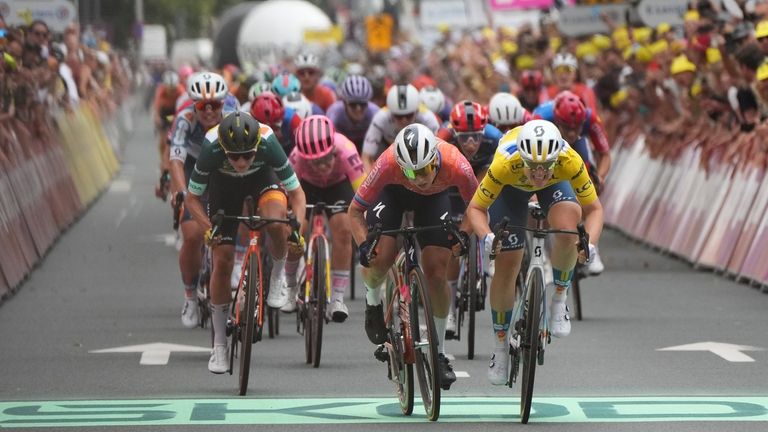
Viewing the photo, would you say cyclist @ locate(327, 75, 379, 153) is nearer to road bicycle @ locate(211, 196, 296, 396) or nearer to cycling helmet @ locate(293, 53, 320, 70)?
cycling helmet @ locate(293, 53, 320, 70)

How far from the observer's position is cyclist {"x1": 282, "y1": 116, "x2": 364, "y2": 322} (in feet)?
43.7

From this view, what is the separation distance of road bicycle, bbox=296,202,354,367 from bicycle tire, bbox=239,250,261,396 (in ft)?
4.02

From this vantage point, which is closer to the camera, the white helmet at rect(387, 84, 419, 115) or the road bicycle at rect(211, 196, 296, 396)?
the road bicycle at rect(211, 196, 296, 396)

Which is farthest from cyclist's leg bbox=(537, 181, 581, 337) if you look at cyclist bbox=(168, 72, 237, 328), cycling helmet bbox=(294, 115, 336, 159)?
cyclist bbox=(168, 72, 237, 328)

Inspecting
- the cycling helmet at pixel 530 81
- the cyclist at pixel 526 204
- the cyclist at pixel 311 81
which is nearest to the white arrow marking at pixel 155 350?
the cyclist at pixel 526 204

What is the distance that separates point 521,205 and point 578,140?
3.74 metres

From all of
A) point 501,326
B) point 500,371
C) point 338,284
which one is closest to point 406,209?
point 501,326

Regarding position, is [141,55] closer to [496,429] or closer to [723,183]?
[723,183]

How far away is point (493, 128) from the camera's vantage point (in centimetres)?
1473

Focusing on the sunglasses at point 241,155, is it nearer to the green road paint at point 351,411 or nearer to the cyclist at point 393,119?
the green road paint at point 351,411

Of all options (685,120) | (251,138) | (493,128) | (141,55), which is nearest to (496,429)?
(251,138)

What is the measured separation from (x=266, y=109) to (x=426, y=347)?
4.70 m

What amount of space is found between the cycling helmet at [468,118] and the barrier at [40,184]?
4902 millimetres

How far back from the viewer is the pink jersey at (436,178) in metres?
11.3
